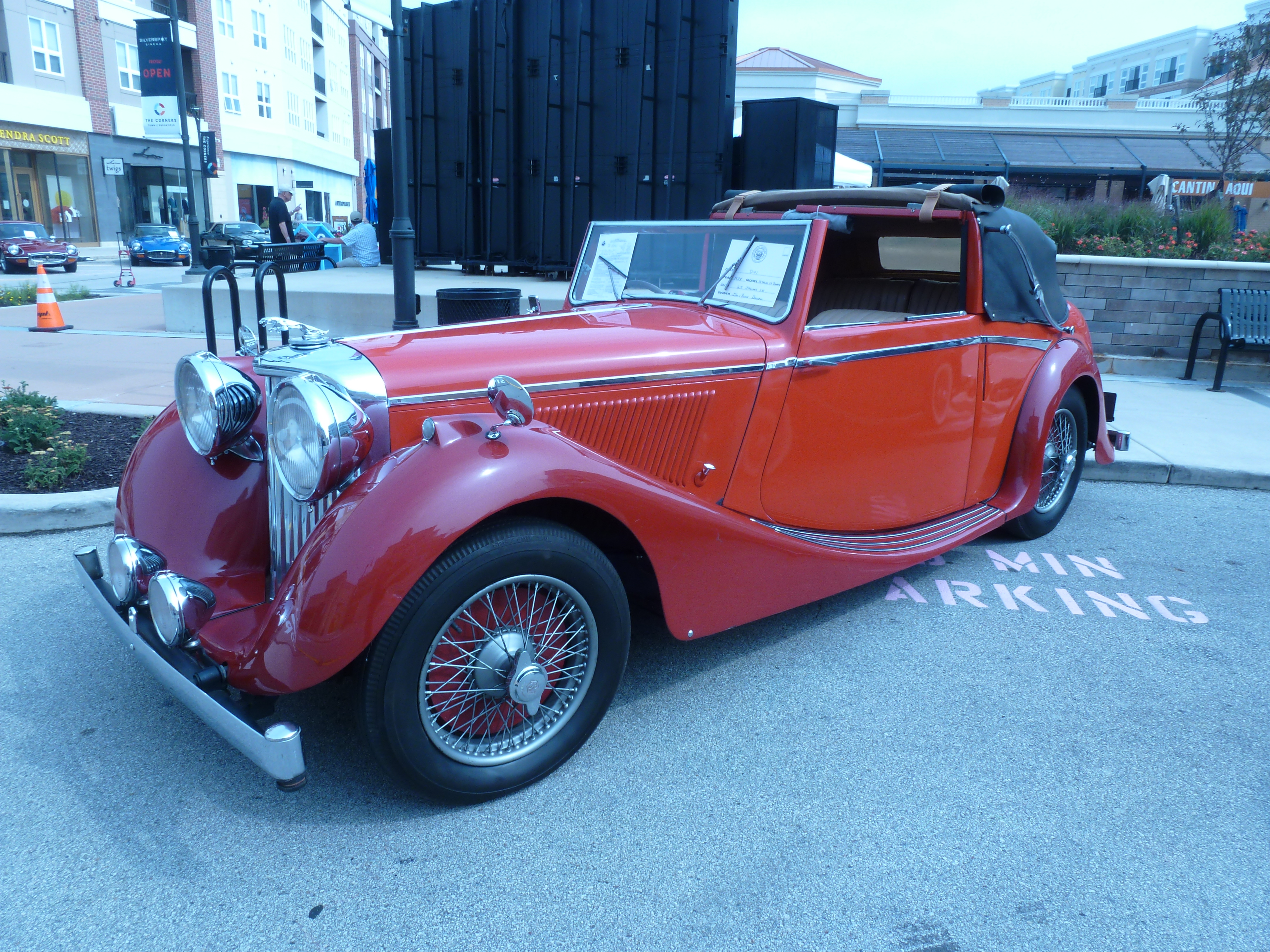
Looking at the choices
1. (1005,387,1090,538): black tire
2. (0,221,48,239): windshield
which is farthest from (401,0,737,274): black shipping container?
(0,221,48,239): windshield

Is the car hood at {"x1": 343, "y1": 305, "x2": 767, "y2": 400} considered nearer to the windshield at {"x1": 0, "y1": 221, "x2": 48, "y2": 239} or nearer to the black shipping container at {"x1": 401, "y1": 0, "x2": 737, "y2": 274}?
the black shipping container at {"x1": 401, "y1": 0, "x2": 737, "y2": 274}

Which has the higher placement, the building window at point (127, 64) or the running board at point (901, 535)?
the building window at point (127, 64)

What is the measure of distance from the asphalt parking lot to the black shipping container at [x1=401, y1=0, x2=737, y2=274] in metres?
8.02

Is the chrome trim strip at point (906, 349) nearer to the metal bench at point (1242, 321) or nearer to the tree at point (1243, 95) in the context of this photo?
the metal bench at point (1242, 321)

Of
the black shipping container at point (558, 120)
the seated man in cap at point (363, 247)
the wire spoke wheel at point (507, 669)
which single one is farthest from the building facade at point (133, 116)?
the wire spoke wheel at point (507, 669)

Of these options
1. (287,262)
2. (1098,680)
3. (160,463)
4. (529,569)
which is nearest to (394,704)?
(529,569)

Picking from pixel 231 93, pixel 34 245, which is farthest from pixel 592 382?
pixel 231 93

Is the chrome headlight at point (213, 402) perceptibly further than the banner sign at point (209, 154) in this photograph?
No

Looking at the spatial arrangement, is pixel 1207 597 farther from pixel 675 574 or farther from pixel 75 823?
pixel 75 823

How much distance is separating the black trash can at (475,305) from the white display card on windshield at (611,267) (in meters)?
1.17

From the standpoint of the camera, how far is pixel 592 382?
2.61m

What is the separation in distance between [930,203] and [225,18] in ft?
144

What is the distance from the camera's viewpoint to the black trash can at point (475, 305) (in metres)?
4.85

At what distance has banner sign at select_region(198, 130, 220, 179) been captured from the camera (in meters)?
22.7
